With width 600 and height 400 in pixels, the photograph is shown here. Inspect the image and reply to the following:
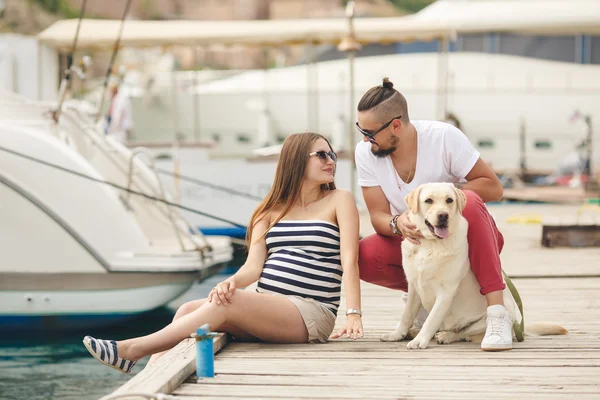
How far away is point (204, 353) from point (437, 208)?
45.1 inches

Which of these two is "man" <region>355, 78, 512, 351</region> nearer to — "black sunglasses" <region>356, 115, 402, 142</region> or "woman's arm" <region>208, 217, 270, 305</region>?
"black sunglasses" <region>356, 115, 402, 142</region>

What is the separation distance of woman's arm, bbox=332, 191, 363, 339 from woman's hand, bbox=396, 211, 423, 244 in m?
0.32

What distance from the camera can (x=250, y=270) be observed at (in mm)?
4352

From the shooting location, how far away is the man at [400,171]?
428 centimetres

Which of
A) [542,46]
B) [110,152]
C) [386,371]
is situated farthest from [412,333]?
[542,46]

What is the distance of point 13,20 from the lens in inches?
1633

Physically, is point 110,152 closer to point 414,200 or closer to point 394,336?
point 394,336

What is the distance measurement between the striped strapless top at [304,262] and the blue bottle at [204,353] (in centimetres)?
77

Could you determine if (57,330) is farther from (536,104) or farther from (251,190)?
(536,104)

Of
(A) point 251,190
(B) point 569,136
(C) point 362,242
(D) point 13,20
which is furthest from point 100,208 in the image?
(D) point 13,20

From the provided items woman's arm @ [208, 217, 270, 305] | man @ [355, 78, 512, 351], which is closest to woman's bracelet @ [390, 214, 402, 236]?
man @ [355, 78, 512, 351]

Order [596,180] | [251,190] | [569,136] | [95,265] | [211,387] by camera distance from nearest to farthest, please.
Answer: [211,387], [95,265], [251,190], [596,180], [569,136]

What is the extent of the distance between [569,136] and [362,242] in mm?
17316

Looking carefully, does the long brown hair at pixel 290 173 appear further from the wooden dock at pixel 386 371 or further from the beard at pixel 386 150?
the wooden dock at pixel 386 371
